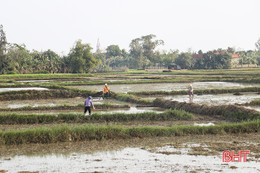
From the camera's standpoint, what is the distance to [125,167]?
598cm

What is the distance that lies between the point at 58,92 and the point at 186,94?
27.9ft

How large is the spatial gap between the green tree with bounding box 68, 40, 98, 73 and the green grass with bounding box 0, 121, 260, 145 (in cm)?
3976

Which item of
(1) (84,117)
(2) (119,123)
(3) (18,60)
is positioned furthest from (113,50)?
(2) (119,123)

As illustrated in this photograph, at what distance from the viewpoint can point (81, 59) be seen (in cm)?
4738

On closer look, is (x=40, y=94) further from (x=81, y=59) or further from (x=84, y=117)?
(x=81, y=59)

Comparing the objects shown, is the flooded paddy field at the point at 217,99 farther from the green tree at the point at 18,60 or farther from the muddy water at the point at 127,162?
the green tree at the point at 18,60

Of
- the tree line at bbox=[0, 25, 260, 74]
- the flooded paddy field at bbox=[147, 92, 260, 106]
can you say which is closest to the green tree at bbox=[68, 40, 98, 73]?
the tree line at bbox=[0, 25, 260, 74]

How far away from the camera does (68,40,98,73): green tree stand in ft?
157

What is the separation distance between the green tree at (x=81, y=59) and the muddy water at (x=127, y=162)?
136 feet

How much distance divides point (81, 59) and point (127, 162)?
42.1 m

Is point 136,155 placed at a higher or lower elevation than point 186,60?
lower

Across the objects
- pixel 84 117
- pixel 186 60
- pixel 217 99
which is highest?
pixel 186 60

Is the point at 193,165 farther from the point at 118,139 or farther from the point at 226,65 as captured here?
the point at 226,65

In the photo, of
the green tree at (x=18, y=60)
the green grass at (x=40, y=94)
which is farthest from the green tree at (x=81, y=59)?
the green grass at (x=40, y=94)
